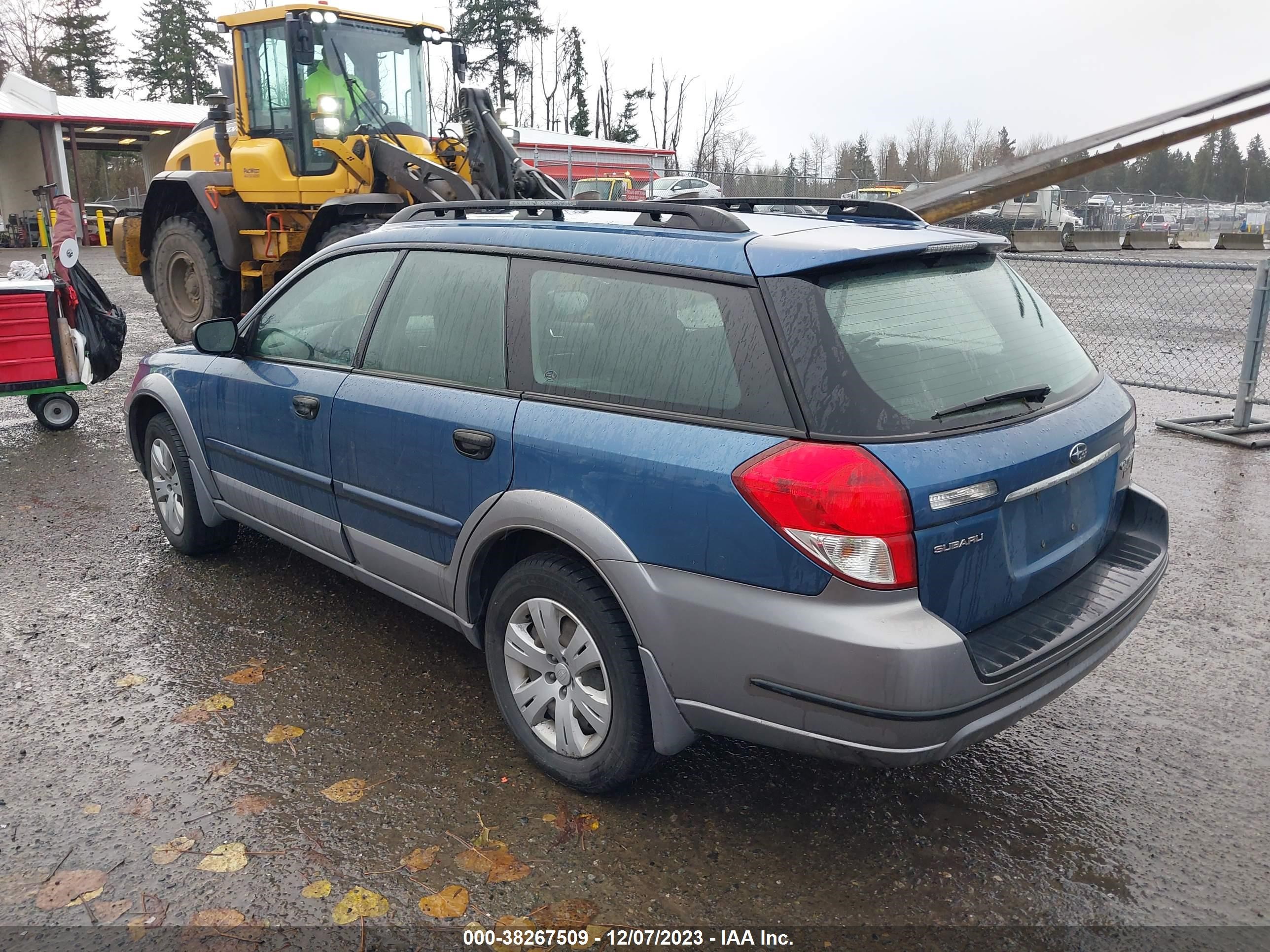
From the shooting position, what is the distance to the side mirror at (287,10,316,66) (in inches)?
348

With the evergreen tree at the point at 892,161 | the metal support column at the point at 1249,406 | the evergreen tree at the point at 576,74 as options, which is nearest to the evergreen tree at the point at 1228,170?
the evergreen tree at the point at 892,161

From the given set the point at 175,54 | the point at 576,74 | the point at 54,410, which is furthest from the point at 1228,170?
the point at 54,410

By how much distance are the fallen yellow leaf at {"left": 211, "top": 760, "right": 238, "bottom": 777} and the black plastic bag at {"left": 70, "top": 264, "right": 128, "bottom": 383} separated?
19.9 ft

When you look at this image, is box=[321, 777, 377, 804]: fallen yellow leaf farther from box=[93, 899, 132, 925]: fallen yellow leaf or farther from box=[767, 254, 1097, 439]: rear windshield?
box=[767, 254, 1097, 439]: rear windshield

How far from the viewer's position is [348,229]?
902cm

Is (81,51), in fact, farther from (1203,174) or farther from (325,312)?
(1203,174)

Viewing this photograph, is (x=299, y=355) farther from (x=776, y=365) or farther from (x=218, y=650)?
(x=776, y=365)

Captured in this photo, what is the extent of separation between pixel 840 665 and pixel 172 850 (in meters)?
1.93

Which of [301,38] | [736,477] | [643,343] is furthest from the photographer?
[301,38]

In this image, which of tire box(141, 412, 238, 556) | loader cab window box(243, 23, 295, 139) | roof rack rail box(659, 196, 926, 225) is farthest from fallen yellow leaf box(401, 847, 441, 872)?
loader cab window box(243, 23, 295, 139)

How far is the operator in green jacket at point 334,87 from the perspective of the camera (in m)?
9.51

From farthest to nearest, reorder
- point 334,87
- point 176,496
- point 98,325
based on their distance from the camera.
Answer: point 334,87, point 98,325, point 176,496

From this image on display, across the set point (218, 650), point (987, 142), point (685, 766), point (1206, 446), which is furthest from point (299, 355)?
point (987, 142)

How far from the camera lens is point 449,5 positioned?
59469 mm
